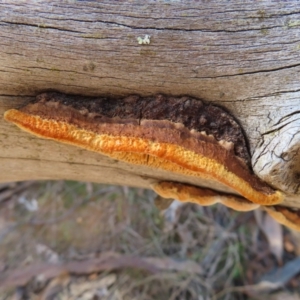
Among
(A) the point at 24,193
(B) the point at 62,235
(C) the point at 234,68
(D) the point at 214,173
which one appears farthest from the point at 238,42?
(A) the point at 24,193

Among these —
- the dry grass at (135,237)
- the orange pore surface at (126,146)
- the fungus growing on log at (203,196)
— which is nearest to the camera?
the orange pore surface at (126,146)

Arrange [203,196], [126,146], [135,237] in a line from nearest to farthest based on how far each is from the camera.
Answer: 1. [126,146]
2. [203,196]
3. [135,237]

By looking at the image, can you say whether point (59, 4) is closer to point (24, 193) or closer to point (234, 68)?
point (234, 68)

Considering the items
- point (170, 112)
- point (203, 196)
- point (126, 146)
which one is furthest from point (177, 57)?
point (203, 196)

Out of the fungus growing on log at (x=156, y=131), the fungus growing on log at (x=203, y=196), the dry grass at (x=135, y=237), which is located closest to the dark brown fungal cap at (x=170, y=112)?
the fungus growing on log at (x=156, y=131)

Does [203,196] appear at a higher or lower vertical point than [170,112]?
lower

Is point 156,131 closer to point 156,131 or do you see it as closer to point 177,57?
point 156,131

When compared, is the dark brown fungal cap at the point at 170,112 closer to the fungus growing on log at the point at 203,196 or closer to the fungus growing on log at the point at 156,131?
the fungus growing on log at the point at 156,131
